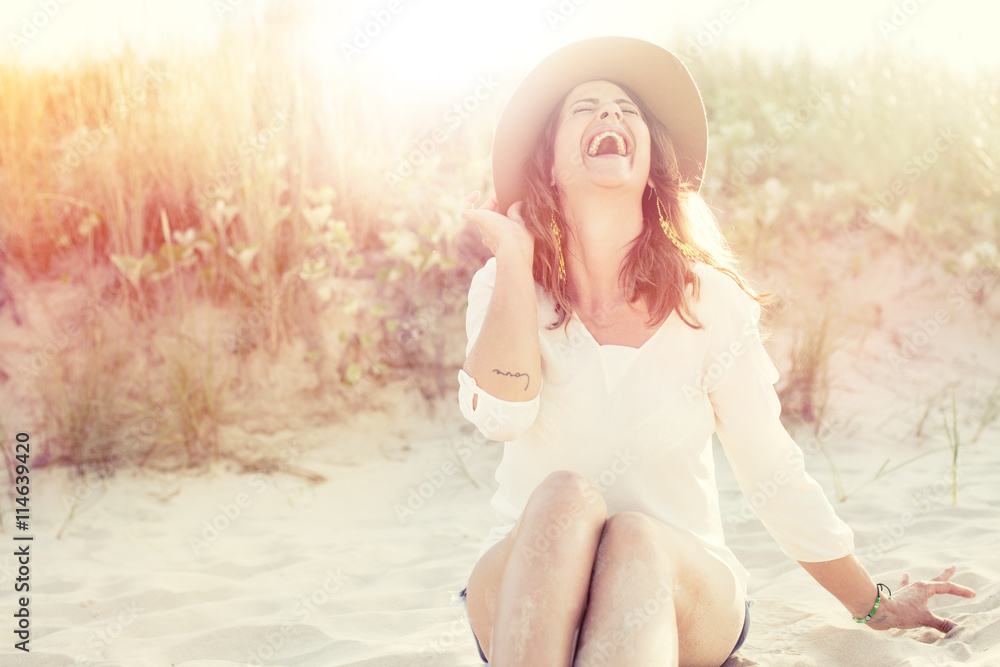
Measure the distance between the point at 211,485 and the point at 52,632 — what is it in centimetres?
131

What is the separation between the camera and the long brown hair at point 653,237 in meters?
2.04

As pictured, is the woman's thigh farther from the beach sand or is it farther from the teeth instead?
the teeth

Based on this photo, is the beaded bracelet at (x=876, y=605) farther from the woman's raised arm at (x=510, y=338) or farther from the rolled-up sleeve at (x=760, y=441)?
the woman's raised arm at (x=510, y=338)

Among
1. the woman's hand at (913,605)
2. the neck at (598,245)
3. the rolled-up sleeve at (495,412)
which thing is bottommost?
the woman's hand at (913,605)

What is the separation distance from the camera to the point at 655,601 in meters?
1.61

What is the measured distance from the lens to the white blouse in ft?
6.34

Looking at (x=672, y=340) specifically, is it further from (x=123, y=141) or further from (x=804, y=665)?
(x=123, y=141)

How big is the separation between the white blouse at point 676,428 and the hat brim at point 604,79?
496 millimetres

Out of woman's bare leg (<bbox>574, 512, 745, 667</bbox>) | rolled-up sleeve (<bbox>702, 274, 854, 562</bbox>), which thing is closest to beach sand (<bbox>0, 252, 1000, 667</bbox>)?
woman's bare leg (<bbox>574, 512, 745, 667</bbox>)

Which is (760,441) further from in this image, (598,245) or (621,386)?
(598,245)

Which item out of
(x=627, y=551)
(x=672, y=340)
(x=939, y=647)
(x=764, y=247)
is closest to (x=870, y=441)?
(x=764, y=247)

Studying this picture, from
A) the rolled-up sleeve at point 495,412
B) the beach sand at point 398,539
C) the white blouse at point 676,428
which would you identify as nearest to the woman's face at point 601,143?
the white blouse at point 676,428

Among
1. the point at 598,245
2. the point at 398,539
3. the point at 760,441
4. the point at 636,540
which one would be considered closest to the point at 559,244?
the point at 598,245

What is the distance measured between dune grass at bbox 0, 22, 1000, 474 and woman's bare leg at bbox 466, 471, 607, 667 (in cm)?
256
